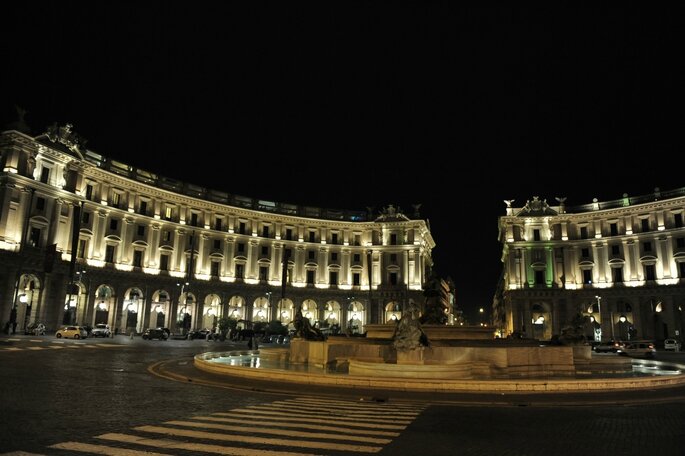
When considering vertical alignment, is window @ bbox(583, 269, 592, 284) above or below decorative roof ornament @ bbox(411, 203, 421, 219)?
below

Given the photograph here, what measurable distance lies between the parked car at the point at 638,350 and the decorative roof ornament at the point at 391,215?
4298cm

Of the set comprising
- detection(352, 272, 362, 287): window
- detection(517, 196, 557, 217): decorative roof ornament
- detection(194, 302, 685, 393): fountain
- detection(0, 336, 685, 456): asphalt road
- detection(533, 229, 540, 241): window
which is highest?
detection(517, 196, 557, 217): decorative roof ornament

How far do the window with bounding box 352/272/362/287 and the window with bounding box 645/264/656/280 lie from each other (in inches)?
1664

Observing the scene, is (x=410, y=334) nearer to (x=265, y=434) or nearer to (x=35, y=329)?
(x=265, y=434)

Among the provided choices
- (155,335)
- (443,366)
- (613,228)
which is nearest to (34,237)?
(155,335)

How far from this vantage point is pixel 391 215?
285 feet

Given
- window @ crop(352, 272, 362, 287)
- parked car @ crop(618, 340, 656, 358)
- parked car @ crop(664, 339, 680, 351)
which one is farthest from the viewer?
window @ crop(352, 272, 362, 287)

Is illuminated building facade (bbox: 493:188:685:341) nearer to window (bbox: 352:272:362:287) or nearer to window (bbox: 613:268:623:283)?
window (bbox: 613:268:623:283)

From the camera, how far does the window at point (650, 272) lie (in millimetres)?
68250

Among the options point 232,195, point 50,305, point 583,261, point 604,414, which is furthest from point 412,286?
point 604,414

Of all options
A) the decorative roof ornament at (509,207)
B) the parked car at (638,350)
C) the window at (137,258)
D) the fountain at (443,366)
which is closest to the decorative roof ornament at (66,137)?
the window at (137,258)

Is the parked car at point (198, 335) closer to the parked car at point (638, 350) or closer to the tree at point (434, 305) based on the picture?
the tree at point (434, 305)

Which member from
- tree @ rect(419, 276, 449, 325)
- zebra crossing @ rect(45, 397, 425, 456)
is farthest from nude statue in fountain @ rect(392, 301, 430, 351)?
tree @ rect(419, 276, 449, 325)

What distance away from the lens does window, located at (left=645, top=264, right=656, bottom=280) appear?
68250 mm
